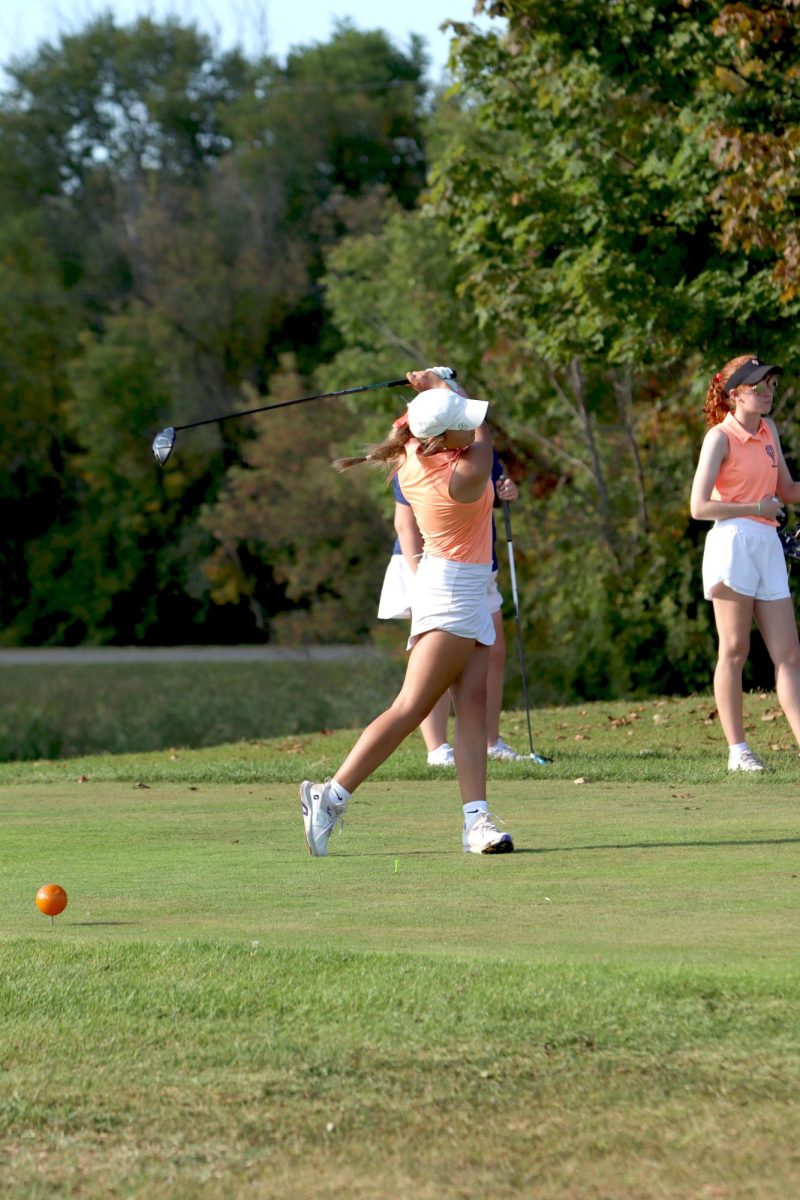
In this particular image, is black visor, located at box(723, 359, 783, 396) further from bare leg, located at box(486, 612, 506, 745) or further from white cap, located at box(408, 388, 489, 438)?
white cap, located at box(408, 388, 489, 438)

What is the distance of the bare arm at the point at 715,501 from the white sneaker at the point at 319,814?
3173mm

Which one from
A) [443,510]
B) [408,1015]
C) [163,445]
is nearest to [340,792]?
[443,510]

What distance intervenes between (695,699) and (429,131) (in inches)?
1282

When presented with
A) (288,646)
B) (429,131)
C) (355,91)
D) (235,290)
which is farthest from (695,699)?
(355,91)

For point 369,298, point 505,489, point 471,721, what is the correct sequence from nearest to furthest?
1. point 471,721
2. point 505,489
3. point 369,298

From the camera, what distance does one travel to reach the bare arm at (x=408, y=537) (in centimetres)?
959

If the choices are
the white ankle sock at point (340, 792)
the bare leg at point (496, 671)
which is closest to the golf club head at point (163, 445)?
the white ankle sock at point (340, 792)

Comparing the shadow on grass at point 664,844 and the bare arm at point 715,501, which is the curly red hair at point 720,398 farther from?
the shadow on grass at point 664,844

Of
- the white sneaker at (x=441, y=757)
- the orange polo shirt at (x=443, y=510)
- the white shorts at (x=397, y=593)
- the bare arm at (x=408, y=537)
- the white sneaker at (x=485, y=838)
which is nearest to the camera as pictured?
the white sneaker at (x=485, y=838)

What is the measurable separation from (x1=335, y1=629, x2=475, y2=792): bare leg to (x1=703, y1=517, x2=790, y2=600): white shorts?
8.82 ft

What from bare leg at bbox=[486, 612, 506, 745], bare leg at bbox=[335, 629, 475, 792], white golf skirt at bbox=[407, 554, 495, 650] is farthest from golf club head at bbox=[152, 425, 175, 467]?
bare leg at bbox=[486, 612, 506, 745]

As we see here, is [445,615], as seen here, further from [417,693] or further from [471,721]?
[471,721]

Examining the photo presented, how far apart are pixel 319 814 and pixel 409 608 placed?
3304mm

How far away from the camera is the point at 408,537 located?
963 centimetres
